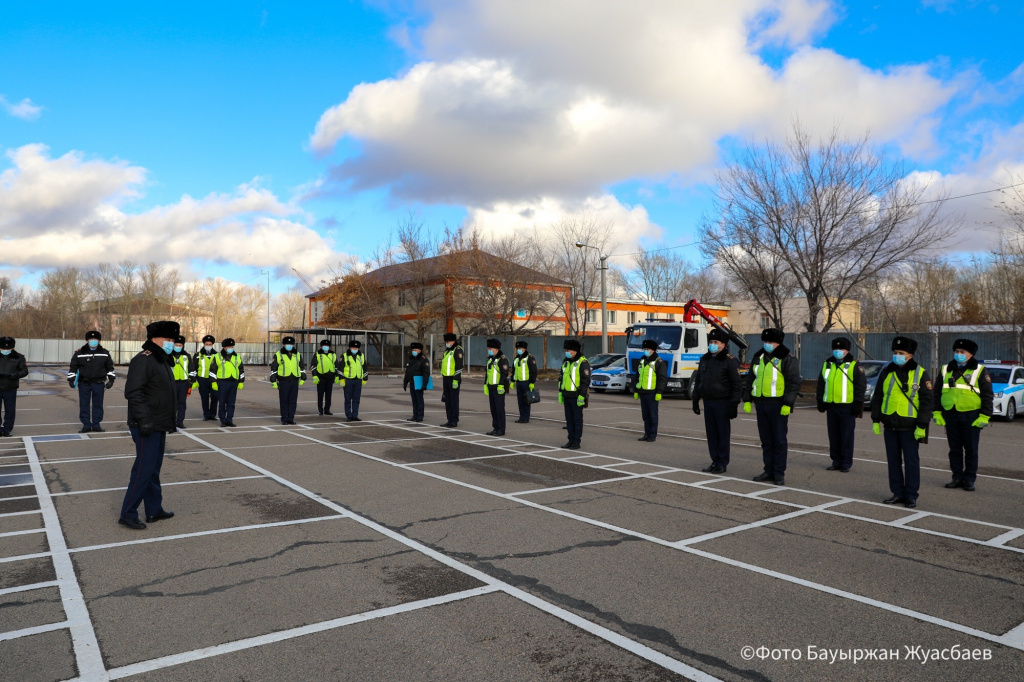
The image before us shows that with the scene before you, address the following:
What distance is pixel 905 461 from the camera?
7.98 m

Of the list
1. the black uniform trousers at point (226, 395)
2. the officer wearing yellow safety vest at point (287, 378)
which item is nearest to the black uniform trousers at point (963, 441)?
the officer wearing yellow safety vest at point (287, 378)

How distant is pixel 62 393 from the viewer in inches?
984

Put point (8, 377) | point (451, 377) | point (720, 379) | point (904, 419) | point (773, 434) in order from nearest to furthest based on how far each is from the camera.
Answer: point (904, 419) → point (773, 434) → point (720, 379) → point (8, 377) → point (451, 377)

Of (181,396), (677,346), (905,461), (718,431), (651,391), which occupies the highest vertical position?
(677,346)

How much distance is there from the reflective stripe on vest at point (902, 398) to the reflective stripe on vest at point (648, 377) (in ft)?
19.2

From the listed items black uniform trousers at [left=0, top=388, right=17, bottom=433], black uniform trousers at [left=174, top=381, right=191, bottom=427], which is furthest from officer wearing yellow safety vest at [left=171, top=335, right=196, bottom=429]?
black uniform trousers at [left=0, top=388, right=17, bottom=433]

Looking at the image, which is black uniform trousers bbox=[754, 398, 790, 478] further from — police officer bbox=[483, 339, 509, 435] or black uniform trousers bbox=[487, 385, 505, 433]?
black uniform trousers bbox=[487, 385, 505, 433]

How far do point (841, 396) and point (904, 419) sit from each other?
2.25 meters

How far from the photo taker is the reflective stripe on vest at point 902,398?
7.76m

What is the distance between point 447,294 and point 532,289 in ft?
19.4

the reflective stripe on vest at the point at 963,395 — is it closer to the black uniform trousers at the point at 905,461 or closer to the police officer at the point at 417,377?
the black uniform trousers at the point at 905,461

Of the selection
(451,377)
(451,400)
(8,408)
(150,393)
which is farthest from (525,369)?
(8,408)

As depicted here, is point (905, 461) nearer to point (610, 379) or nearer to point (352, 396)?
point (352, 396)

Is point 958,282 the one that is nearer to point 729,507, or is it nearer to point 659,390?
point 659,390
